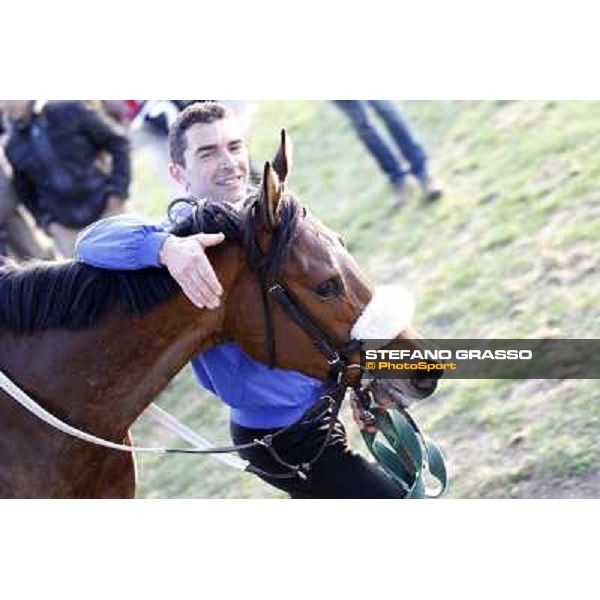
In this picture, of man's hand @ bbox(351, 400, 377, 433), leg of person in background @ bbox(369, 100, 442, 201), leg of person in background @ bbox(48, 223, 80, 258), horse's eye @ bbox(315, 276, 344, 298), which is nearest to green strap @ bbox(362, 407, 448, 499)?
man's hand @ bbox(351, 400, 377, 433)

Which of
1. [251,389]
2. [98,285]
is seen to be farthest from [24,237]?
[98,285]

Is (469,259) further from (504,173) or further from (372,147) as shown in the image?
(372,147)

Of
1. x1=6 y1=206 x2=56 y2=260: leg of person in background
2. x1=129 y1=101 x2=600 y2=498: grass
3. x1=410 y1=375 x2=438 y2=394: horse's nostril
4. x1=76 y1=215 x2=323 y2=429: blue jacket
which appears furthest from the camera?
x1=6 y1=206 x2=56 y2=260: leg of person in background

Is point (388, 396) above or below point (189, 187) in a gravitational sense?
below

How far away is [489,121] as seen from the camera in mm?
6531

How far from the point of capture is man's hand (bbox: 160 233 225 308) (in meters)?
3.03

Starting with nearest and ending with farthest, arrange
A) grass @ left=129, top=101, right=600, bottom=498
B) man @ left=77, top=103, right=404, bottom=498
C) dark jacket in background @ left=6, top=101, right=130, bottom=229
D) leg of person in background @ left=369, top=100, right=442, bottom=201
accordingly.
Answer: man @ left=77, top=103, right=404, bottom=498 < grass @ left=129, top=101, right=600, bottom=498 < dark jacket in background @ left=6, top=101, right=130, bottom=229 < leg of person in background @ left=369, top=100, right=442, bottom=201

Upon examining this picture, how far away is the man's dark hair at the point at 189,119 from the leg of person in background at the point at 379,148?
2.92 m

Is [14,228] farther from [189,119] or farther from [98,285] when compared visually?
[98,285]

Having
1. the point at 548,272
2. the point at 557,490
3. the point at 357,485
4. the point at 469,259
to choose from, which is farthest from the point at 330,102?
the point at 357,485

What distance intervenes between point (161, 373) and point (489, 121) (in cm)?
369

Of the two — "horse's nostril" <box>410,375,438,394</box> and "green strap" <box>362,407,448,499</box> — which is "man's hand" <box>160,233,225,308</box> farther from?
"green strap" <box>362,407,448,499</box>

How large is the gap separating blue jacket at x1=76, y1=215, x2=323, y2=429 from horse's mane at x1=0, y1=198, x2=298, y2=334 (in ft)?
0.14

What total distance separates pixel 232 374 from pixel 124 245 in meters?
0.51
